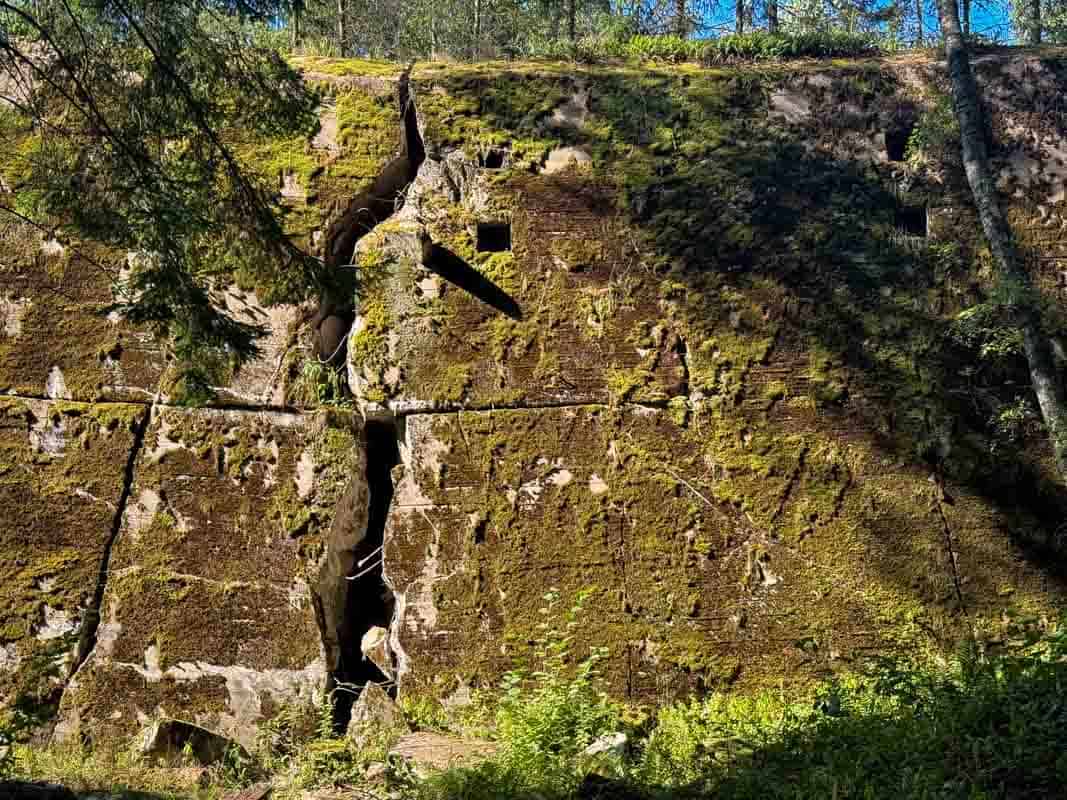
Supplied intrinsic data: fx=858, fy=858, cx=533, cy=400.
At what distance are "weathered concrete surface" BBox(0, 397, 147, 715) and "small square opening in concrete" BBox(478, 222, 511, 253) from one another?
287cm

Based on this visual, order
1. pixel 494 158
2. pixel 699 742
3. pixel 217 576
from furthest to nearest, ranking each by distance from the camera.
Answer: pixel 494 158, pixel 217 576, pixel 699 742

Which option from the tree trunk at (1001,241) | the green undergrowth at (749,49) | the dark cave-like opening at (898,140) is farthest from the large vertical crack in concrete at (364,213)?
the tree trunk at (1001,241)

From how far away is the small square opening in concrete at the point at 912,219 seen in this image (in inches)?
267

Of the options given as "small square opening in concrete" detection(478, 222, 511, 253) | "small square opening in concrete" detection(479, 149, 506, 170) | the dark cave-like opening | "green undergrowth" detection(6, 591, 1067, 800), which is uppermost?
the dark cave-like opening

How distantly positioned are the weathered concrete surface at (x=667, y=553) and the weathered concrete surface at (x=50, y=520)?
2118 millimetres

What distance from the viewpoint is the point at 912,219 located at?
6.82 metres

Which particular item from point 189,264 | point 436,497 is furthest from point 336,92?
point 436,497

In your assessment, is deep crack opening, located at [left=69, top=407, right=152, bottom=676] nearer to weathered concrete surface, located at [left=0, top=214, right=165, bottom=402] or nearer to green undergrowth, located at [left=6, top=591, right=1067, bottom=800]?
weathered concrete surface, located at [left=0, top=214, right=165, bottom=402]

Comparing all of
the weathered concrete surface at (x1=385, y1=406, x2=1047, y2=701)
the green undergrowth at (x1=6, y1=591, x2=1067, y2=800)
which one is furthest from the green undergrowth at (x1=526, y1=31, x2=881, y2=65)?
the green undergrowth at (x1=6, y1=591, x2=1067, y2=800)

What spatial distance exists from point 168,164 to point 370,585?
3.25 meters

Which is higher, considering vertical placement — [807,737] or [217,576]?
[217,576]

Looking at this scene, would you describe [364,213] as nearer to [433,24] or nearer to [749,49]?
[749,49]

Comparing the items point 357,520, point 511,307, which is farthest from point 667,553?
point 357,520

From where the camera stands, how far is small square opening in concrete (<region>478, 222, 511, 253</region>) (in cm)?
681
